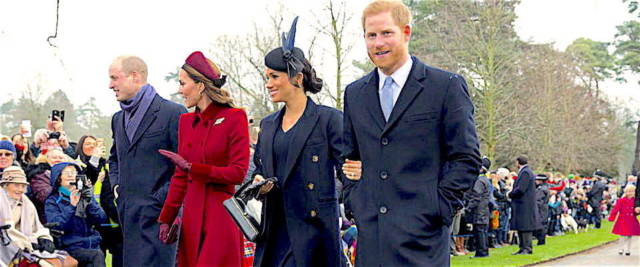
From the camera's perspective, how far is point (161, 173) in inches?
307

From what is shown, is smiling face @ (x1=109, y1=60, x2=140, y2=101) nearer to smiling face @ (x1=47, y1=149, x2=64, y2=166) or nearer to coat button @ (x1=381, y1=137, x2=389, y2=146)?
coat button @ (x1=381, y1=137, x2=389, y2=146)

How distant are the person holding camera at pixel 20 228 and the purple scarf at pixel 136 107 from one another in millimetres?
2606

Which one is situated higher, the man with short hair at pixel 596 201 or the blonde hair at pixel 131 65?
the blonde hair at pixel 131 65

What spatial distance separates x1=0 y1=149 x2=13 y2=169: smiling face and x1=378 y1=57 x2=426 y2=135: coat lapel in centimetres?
789

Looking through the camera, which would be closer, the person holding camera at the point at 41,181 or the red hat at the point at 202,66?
the red hat at the point at 202,66

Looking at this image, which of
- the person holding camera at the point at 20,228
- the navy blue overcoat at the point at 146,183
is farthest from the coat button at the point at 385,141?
the person holding camera at the point at 20,228

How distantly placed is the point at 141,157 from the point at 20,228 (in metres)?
3.29

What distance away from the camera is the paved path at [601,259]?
19203 millimetres

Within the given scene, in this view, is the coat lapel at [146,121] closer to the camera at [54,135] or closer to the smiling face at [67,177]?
the smiling face at [67,177]

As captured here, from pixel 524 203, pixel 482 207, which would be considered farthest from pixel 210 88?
pixel 524 203

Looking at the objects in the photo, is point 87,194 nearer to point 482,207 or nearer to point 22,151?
point 22,151

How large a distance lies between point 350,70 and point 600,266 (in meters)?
14.7

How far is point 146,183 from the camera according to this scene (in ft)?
25.5

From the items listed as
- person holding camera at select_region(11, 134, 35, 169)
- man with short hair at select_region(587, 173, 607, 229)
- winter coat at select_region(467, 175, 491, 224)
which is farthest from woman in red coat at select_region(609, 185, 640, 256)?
person holding camera at select_region(11, 134, 35, 169)
